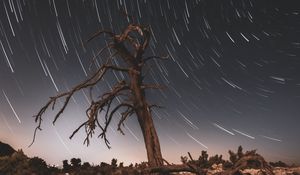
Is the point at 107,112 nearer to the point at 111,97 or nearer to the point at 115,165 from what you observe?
the point at 111,97

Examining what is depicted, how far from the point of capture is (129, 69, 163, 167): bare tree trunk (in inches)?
428

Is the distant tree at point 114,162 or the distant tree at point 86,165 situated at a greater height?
the distant tree at point 114,162

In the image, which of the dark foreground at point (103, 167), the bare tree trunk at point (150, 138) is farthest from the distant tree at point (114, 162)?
the bare tree trunk at point (150, 138)

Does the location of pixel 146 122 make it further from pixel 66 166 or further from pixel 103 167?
pixel 66 166

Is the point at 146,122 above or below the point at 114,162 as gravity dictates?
above

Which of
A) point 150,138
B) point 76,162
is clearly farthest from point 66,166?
point 150,138

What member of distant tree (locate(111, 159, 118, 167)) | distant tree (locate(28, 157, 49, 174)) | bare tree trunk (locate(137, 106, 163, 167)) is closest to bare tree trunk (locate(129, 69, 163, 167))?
bare tree trunk (locate(137, 106, 163, 167))

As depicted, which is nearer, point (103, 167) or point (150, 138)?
point (150, 138)

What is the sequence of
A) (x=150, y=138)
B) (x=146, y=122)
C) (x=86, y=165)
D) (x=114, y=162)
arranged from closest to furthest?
(x=150, y=138)
(x=146, y=122)
(x=86, y=165)
(x=114, y=162)

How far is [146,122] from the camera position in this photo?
11.2m

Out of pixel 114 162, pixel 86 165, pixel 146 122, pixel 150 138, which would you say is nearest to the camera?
pixel 150 138

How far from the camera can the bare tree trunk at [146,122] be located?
1087 cm

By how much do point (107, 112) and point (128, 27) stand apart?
2527mm

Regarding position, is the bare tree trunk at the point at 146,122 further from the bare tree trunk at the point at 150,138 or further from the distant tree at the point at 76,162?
the distant tree at the point at 76,162
